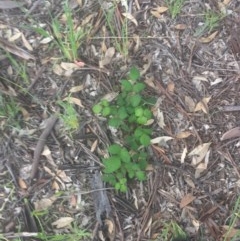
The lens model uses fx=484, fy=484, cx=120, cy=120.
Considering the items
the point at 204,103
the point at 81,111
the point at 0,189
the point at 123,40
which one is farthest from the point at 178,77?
the point at 0,189

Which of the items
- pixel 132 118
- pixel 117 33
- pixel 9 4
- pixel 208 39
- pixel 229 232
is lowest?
pixel 229 232

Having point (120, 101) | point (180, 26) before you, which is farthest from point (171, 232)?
point (180, 26)

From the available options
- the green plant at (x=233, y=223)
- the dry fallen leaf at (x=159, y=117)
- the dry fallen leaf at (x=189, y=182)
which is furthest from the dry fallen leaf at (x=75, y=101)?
the green plant at (x=233, y=223)

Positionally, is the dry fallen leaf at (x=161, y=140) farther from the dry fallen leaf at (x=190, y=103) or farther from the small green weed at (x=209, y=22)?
the small green weed at (x=209, y=22)

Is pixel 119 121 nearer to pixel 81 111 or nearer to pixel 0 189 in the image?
pixel 81 111

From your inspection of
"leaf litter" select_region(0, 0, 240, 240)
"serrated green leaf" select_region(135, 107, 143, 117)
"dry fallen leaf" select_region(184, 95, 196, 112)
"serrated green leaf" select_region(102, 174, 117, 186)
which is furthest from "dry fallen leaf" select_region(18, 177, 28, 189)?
"dry fallen leaf" select_region(184, 95, 196, 112)

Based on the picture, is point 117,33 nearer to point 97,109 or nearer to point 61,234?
point 97,109
